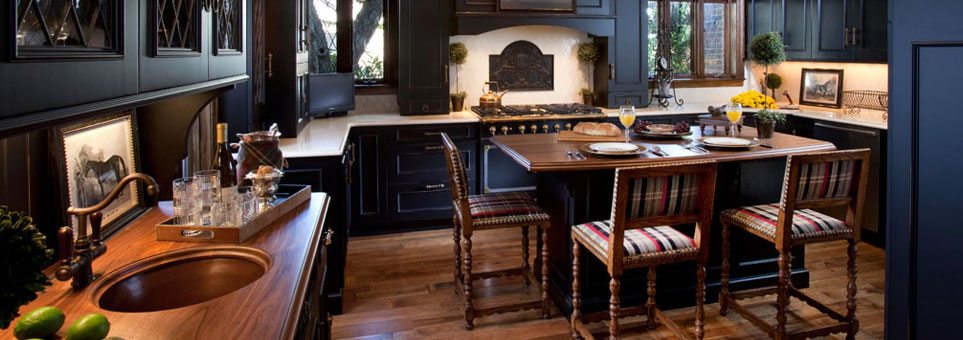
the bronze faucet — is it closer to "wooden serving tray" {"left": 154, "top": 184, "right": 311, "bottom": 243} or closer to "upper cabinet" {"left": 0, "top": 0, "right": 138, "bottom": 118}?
"wooden serving tray" {"left": 154, "top": 184, "right": 311, "bottom": 243}

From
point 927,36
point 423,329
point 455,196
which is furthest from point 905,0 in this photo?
point 423,329

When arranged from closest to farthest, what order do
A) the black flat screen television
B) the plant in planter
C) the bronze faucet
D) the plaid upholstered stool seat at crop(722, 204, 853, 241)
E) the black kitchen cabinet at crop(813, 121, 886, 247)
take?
1. the bronze faucet
2. the plaid upholstered stool seat at crop(722, 204, 853, 241)
3. the black kitchen cabinet at crop(813, 121, 886, 247)
4. the black flat screen television
5. the plant in planter

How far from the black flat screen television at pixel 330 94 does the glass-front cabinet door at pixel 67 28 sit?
3.69 m

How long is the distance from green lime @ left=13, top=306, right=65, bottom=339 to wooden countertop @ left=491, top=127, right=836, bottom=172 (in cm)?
204

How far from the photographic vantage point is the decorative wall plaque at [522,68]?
19.4 ft

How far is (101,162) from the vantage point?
1796mm

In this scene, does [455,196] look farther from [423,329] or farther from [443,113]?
[443,113]

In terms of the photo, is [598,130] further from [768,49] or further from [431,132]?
[768,49]

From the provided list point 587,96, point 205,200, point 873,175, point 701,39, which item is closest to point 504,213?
point 205,200

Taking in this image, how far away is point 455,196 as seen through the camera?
3309 millimetres

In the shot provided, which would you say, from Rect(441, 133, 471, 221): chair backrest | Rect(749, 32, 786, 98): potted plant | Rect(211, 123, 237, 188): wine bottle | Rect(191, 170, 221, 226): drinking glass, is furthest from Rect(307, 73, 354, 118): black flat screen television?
Rect(749, 32, 786, 98): potted plant

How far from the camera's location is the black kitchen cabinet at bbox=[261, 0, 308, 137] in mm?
4004

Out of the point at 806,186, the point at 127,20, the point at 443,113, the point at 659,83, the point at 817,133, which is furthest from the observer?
the point at 659,83

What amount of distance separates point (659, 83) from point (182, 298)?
5.30m
